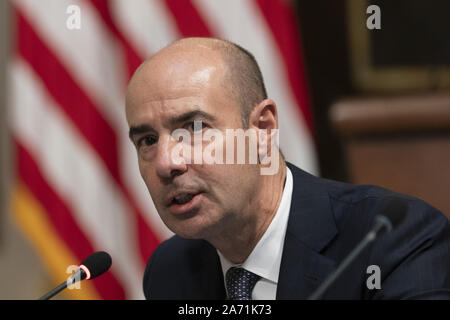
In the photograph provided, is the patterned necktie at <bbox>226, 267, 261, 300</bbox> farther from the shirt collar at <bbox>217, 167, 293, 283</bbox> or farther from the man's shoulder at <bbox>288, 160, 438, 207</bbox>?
the man's shoulder at <bbox>288, 160, 438, 207</bbox>

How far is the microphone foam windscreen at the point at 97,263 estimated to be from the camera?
1.70 metres

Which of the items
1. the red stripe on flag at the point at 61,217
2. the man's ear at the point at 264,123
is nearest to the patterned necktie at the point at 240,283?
the man's ear at the point at 264,123

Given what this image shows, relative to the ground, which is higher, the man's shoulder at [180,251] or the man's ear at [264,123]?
the man's ear at [264,123]

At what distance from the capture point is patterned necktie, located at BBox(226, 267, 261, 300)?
2.00 m

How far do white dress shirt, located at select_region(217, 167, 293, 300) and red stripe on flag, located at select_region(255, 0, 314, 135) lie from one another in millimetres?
1558

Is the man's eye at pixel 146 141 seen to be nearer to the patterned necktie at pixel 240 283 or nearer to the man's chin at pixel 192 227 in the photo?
the man's chin at pixel 192 227

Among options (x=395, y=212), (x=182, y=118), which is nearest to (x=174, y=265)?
(x=182, y=118)

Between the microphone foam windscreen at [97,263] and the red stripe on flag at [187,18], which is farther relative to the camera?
the red stripe on flag at [187,18]

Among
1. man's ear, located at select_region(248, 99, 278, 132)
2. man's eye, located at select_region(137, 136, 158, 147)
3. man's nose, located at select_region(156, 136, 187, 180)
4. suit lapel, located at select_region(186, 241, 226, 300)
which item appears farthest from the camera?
suit lapel, located at select_region(186, 241, 226, 300)

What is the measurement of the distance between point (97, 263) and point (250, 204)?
52cm

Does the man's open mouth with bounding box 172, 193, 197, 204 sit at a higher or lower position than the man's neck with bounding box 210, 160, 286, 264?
higher

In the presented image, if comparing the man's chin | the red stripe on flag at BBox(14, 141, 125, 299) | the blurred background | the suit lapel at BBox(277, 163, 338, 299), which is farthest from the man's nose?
the red stripe on flag at BBox(14, 141, 125, 299)

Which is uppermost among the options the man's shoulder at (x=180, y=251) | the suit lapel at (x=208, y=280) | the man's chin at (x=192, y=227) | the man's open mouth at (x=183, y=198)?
the man's open mouth at (x=183, y=198)

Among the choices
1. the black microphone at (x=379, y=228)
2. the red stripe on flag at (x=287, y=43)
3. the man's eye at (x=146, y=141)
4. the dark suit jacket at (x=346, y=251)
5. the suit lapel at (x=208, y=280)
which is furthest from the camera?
the red stripe on flag at (x=287, y=43)
